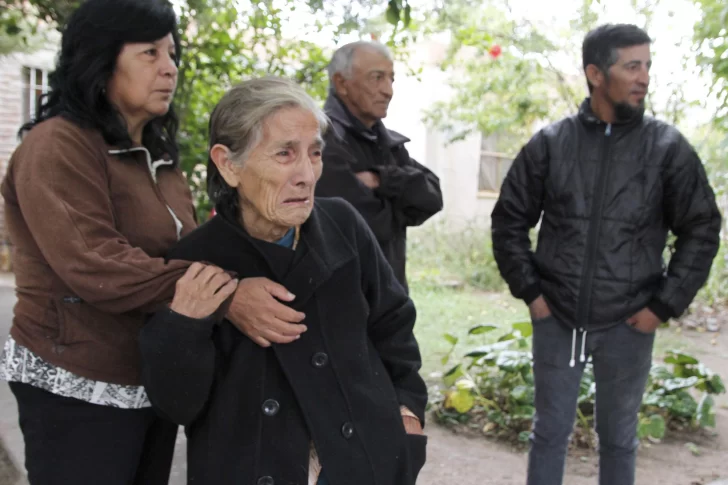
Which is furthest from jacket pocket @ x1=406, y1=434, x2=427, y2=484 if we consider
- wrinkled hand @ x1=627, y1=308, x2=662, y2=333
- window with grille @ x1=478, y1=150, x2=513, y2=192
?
window with grille @ x1=478, y1=150, x2=513, y2=192

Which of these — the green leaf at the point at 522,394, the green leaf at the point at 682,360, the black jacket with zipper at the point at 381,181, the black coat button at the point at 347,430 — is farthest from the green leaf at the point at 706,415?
the black coat button at the point at 347,430

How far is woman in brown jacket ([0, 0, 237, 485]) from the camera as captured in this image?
1.71 m

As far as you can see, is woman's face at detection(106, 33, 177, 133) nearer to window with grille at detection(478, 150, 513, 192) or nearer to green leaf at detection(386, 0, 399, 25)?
green leaf at detection(386, 0, 399, 25)

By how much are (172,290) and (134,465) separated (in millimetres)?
540

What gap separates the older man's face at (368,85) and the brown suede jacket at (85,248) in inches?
56.5

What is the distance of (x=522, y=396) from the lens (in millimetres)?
4762

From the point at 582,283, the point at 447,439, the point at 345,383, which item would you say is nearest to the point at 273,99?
the point at 345,383

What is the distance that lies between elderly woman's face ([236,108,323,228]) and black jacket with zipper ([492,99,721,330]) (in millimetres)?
1582

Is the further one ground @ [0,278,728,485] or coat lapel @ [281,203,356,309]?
ground @ [0,278,728,485]

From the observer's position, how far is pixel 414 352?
2.02 m

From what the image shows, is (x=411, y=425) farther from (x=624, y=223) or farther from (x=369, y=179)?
(x=624, y=223)

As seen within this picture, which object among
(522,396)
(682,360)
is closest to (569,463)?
(522,396)

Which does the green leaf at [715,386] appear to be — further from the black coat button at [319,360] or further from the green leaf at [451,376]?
the black coat button at [319,360]

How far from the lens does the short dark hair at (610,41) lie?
3.01 meters
